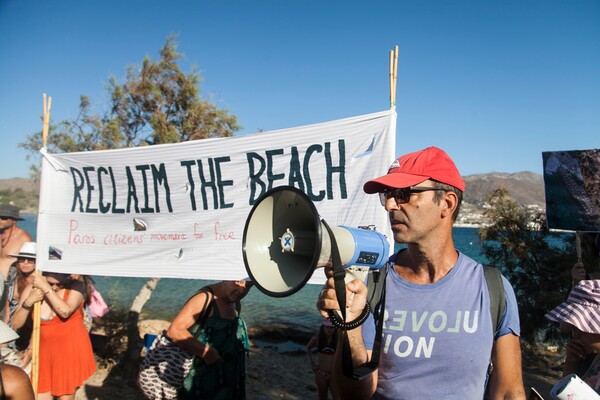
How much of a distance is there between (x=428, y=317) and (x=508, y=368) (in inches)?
14.5

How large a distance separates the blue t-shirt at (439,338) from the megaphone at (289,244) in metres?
0.23

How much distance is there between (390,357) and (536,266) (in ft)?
20.6

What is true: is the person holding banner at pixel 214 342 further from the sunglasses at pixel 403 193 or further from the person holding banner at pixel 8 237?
the person holding banner at pixel 8 237

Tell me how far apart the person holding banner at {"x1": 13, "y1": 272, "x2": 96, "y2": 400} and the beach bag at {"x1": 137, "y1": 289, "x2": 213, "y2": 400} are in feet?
3.82

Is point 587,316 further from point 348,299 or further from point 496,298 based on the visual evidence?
point 348,299

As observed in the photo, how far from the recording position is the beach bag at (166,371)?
3074mm

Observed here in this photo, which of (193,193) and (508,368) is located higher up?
(193,193)

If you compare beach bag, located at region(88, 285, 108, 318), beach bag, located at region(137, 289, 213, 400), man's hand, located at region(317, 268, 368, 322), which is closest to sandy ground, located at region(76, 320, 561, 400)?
beach bag, located at region(88, 285, 108, 318)

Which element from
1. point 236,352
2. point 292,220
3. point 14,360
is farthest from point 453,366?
point 14,360

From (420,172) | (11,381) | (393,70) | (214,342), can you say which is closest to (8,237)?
(214,342)

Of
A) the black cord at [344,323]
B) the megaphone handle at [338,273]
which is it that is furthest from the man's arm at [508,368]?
the megaphone handle at [338,273]

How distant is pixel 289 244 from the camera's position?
1.64 m

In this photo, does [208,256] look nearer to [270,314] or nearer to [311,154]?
[311,154]

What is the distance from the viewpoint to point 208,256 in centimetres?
353
